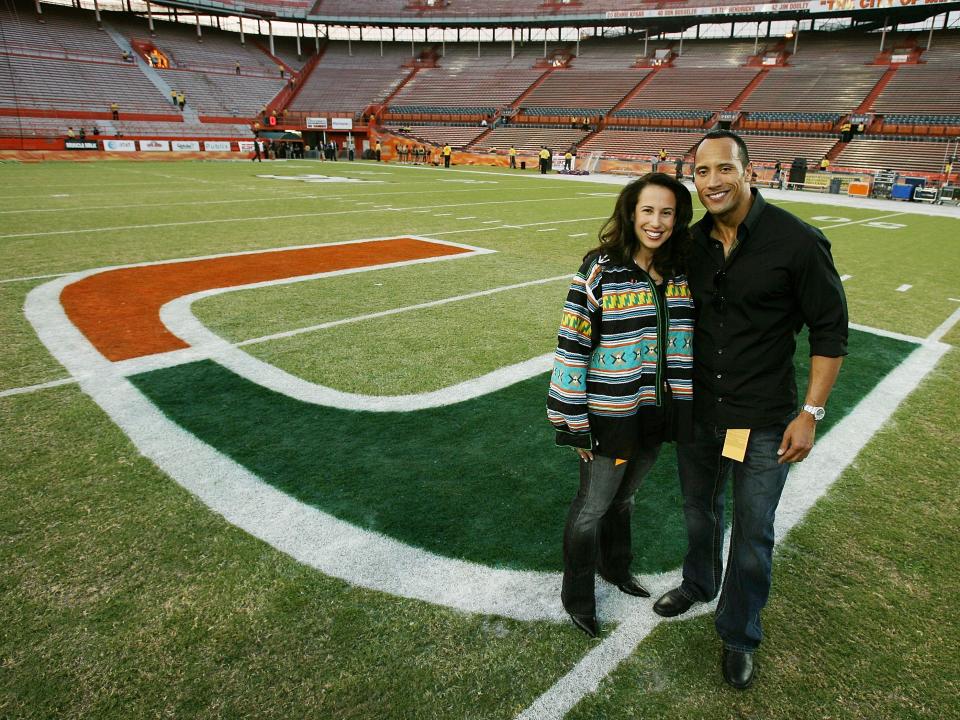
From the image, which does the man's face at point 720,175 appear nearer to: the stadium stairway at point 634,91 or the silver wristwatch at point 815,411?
the silver wristwatch at point 815,411

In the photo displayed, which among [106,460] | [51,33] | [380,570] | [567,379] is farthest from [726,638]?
[51,33]

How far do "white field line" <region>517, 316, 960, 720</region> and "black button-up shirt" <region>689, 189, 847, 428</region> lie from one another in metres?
0.88

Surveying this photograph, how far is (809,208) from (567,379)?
19.6 meters

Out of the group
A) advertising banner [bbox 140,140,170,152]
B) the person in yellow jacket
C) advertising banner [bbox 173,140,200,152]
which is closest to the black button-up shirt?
the person in yellow jacket

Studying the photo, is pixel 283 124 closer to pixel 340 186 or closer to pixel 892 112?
pixel 340 186

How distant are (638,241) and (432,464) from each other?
1.86 meters

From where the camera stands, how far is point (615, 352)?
7.42 feet

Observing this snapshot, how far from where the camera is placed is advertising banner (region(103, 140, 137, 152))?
32.8 metres

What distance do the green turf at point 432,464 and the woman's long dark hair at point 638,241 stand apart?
138 centimetres

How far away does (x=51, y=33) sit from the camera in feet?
139

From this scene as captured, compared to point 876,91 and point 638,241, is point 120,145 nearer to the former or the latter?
point 638,241

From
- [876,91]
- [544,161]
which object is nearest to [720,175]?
[544,161]

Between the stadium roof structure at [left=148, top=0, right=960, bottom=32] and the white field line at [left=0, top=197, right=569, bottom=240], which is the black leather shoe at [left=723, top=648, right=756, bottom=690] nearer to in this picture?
the white field line at [left=0, top=197, right=569, bottom=240]

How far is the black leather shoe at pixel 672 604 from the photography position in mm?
2545
